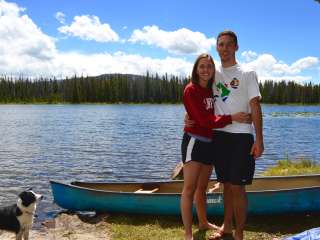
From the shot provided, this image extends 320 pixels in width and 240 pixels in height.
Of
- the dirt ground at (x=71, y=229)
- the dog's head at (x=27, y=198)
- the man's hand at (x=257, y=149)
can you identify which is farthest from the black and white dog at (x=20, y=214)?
the man's hand at (x=257, y=149)

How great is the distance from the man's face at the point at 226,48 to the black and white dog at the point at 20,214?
175 inches

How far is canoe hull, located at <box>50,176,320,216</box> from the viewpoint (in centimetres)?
912

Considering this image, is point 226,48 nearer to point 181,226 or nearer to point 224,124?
point 224,124

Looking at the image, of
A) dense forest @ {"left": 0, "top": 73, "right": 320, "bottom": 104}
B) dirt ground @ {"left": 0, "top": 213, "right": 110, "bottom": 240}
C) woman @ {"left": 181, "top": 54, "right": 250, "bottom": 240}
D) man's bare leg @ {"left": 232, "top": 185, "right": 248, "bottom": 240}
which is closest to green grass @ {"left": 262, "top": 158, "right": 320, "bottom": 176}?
dirt ground @ {"left": 0, "top": 213, "right": 110, "bottom": 240}

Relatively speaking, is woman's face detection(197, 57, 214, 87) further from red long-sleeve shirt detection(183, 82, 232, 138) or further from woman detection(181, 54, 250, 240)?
red long-sleeve shirt detection(183, 82, 232, 138)

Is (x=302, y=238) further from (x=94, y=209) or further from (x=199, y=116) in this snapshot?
(x=94, y=209)

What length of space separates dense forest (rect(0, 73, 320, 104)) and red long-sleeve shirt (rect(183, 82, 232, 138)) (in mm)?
153604

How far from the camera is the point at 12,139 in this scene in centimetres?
3481

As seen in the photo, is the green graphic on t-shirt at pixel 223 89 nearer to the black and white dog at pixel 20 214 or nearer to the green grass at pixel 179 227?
the green grass at pixel 179 227

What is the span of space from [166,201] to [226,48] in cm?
424

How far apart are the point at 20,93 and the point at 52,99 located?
12.6 metres

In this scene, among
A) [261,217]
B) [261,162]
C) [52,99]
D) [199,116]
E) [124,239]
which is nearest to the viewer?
[199,116]

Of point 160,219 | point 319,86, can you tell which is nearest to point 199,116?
point 160,219

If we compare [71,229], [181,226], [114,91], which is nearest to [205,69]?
[181,226]
